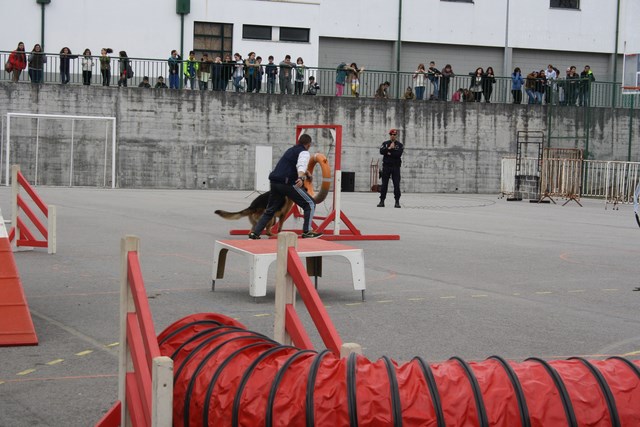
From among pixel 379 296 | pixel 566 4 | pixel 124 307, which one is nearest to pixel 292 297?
pixel 124 307

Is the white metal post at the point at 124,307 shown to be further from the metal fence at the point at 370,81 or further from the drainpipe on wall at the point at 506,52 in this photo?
the drainpipe on wall at the point at 506,52

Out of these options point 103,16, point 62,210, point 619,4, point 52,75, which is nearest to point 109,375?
point 62,210

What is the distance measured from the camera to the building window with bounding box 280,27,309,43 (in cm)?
4266

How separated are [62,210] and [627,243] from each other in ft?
40.8

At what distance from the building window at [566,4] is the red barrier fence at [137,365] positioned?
1728 inches

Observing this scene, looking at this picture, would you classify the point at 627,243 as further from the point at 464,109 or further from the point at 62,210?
the point at 464,109

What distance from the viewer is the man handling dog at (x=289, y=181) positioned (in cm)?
1455

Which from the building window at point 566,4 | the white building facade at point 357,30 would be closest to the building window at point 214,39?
the white building facade at point 357,30

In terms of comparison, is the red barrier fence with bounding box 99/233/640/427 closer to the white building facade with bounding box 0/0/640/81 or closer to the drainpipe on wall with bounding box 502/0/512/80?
the white building facade with bounding box 0/0/640/81

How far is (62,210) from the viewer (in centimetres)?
2259

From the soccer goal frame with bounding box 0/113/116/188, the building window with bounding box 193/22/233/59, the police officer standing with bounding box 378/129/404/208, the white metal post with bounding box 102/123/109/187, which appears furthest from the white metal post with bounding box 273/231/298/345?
the building window with bounding box 193/22/233/59

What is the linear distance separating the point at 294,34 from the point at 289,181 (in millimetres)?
29108

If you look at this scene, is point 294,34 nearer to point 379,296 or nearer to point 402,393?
point 379,296

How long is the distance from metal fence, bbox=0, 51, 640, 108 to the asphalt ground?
59.8 ft
